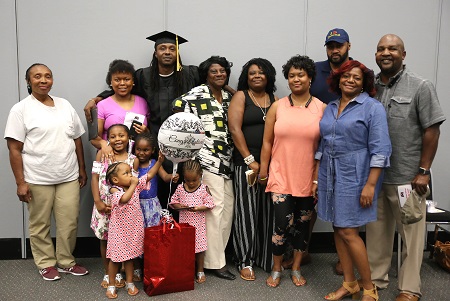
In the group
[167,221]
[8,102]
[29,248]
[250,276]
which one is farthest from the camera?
[29,248]

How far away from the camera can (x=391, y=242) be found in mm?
2832

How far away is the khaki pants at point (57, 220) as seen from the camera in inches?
115

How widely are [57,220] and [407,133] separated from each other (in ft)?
8.51

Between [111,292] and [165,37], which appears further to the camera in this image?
[165,37]

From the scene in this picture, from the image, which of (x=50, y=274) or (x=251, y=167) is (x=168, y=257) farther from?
(x=50, y=274)

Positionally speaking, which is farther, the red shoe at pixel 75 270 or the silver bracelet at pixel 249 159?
the red shoe at pixel 75 270

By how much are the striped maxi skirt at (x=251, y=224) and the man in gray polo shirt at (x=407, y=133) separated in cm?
89

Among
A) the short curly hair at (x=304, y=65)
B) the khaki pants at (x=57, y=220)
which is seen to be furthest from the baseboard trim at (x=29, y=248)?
the short curly hair at (x=304, y=65)

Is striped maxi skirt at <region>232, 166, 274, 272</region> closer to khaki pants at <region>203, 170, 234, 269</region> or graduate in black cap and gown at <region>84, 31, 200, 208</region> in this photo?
khaki pants at <region>203, 170, 234, 269</region>

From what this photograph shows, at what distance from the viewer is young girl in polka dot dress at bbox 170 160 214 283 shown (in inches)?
110

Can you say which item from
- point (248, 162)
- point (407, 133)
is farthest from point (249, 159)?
point (407, 133)

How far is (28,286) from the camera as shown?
281 centimetres

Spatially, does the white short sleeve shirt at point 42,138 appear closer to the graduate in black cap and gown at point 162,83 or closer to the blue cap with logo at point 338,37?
the graduate in black cap and gown at point 162,83

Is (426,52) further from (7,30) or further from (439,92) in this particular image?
(7,30)
